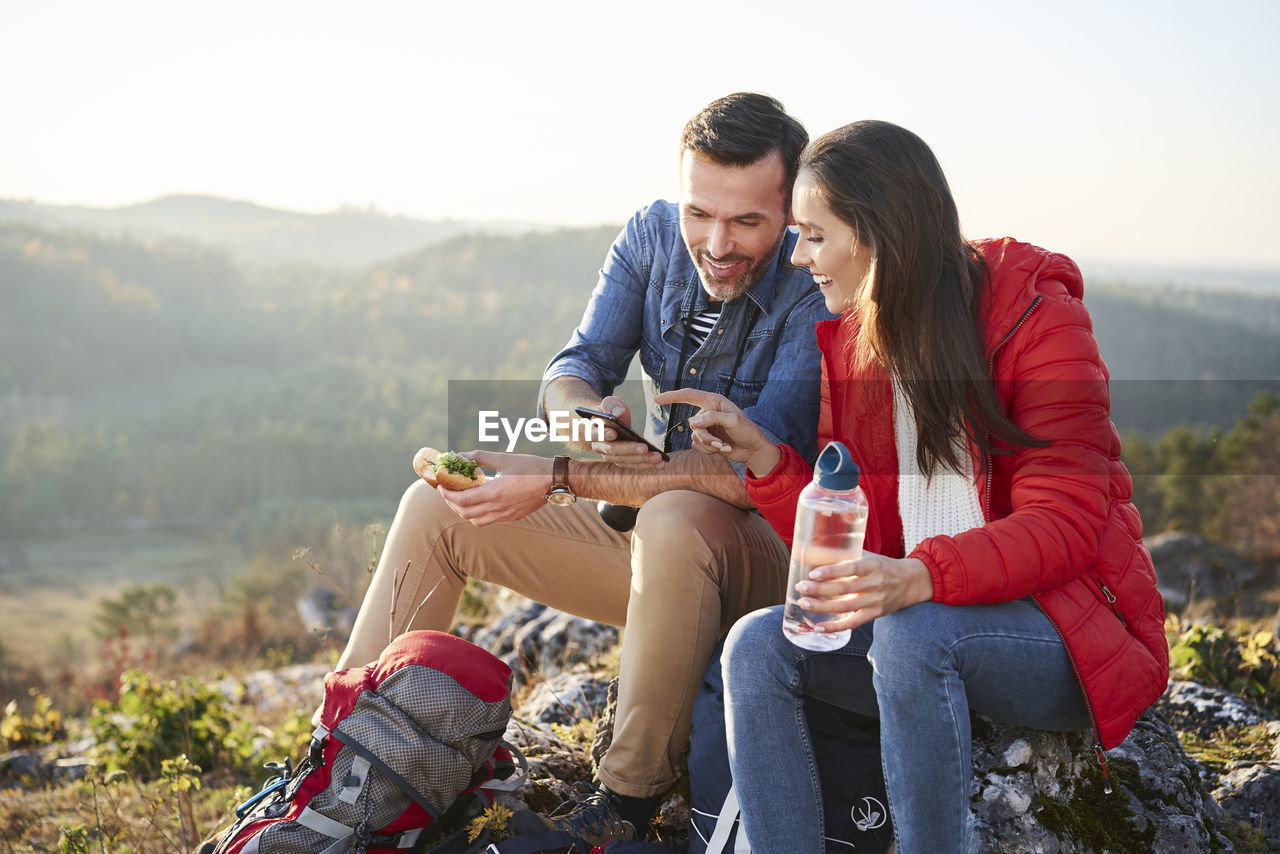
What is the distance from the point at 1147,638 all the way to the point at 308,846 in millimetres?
1952

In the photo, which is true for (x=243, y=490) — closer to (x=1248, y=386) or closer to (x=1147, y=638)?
(x=1248, y=386)

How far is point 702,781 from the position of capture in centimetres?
236

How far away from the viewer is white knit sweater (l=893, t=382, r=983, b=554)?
7.24 feet

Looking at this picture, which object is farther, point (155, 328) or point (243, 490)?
point (155, 328)

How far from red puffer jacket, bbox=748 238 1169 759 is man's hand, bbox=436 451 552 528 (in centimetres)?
131

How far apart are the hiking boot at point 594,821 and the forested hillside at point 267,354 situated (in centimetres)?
3287

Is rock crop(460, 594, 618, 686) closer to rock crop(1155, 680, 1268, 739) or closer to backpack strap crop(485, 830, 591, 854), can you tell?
backpack strap crop(485, 830, 591, 854)

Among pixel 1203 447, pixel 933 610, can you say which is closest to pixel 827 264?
pixel 933 610

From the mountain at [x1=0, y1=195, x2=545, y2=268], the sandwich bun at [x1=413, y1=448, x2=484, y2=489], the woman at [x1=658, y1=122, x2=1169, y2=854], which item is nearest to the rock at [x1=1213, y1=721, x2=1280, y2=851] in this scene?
the woman at [x1=658, y1=122, x2=1169, y2=854]

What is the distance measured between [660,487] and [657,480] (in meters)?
0.02

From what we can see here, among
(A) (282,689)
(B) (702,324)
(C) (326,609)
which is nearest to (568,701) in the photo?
(B) (702,324)

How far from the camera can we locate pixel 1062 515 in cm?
195

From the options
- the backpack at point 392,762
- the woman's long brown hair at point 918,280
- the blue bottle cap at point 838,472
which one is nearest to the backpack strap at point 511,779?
the backpack at point 392,762

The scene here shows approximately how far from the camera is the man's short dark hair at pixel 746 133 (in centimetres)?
301
